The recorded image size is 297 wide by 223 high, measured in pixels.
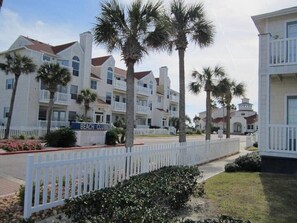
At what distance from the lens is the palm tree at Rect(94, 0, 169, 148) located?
38.2ft

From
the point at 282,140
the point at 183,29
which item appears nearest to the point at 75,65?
the point at 183,29

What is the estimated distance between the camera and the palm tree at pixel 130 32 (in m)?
11.7

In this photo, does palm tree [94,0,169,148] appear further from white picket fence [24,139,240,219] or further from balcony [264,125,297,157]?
balcony [264,125,297,157]

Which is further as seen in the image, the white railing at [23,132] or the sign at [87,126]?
the white railing at [23,132]

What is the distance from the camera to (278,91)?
553 inches

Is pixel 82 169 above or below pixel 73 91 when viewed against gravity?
below

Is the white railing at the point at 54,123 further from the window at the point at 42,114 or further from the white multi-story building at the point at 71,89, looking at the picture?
the window at the point at 42,114

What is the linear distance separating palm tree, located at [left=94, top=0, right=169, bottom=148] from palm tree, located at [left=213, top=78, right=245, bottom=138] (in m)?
14.6

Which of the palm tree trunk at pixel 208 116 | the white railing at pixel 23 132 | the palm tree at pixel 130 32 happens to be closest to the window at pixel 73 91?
the white railing at pixel 23 132

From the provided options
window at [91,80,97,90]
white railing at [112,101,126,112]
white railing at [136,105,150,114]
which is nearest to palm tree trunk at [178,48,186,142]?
window at [91,80,97,90]

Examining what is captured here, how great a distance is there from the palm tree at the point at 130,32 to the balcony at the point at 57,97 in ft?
78.0

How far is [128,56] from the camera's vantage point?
39.3 ft

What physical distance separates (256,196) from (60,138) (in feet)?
55.4

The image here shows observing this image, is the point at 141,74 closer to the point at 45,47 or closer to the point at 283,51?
the point at 45,47
